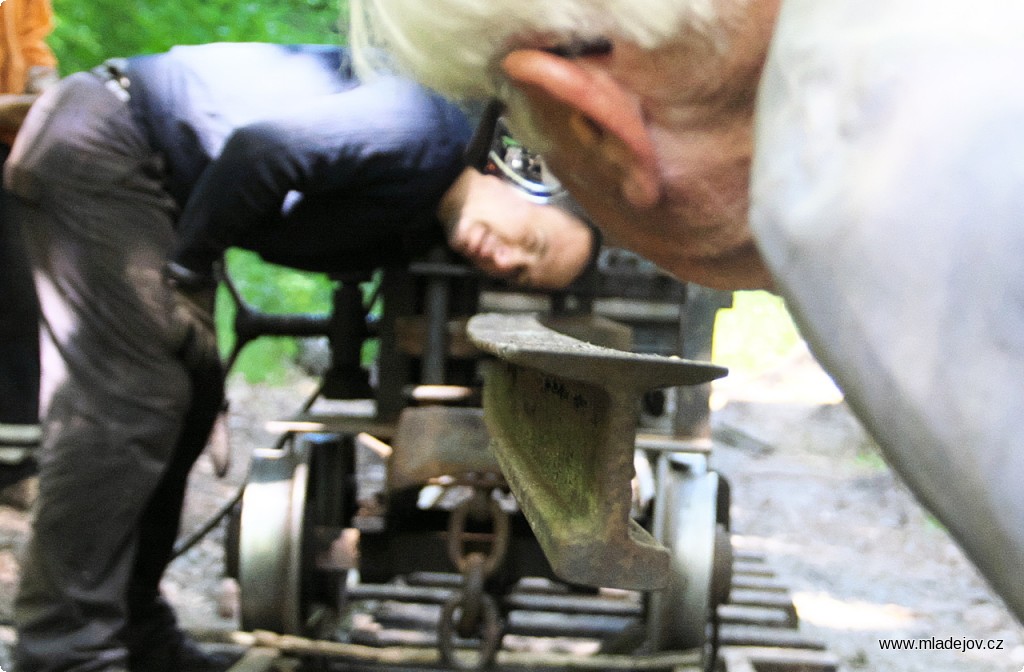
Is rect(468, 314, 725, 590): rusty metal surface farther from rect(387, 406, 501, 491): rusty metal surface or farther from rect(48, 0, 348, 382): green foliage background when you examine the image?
rect(48, 0, 348, 382): green foliage background

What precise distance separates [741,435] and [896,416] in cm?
543

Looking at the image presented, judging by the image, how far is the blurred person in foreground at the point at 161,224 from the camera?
152 centimetres

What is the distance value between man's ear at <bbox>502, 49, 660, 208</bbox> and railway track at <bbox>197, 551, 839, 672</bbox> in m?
1.39

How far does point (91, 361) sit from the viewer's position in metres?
1.63

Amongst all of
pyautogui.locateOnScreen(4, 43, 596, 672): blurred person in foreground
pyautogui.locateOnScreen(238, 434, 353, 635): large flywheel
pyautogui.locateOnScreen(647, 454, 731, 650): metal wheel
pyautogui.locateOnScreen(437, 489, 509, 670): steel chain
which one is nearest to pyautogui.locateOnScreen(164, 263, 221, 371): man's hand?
pyautogui.locateOnScreen(4, 43, 596, 672): blurred person in foreground

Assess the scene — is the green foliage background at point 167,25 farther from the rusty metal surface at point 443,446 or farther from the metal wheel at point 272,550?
the rusty metal surface at point 443,446

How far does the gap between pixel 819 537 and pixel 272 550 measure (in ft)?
8.60

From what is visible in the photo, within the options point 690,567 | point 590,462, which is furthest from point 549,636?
point 590,462

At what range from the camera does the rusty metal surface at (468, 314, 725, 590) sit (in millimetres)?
674

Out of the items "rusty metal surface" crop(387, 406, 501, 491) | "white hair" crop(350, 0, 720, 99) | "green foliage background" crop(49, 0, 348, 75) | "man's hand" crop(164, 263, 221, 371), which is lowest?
"rusty metal surface" crop(387, 406, 501, 491)

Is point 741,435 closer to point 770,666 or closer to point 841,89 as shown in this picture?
point 770,666

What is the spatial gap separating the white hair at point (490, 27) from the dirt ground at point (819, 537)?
0.95 metres

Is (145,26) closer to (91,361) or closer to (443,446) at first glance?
(91,361)

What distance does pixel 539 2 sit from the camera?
391 millimetres
